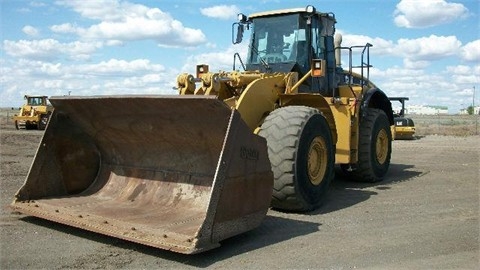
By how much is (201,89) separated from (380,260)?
148 inches

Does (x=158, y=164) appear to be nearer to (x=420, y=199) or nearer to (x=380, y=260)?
(x=380, y=260)

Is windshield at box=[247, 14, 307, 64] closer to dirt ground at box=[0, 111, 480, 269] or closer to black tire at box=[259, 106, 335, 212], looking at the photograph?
black tire at box=[259, 106, 335, 212]

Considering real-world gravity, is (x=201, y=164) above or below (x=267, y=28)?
below

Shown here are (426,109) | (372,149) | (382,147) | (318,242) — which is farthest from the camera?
(426,109)

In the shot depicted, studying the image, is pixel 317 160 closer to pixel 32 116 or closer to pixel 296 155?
pixel 296 155

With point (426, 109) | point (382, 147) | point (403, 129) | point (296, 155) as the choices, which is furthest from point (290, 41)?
point (426, 109)

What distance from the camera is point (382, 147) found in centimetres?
999

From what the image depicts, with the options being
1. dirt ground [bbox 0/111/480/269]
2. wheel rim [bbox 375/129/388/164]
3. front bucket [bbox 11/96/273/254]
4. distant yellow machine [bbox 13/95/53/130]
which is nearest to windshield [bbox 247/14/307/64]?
dirt ground [bbox 0/111/480/269]

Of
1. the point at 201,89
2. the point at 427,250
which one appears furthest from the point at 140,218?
the point at 427,250

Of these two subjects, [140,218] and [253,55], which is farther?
[253,55]

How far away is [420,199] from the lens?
7863mm

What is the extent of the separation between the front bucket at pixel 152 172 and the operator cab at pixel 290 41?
292 cm

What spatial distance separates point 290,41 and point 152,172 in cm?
353

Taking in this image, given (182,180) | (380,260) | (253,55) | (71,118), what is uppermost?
(253,55)
